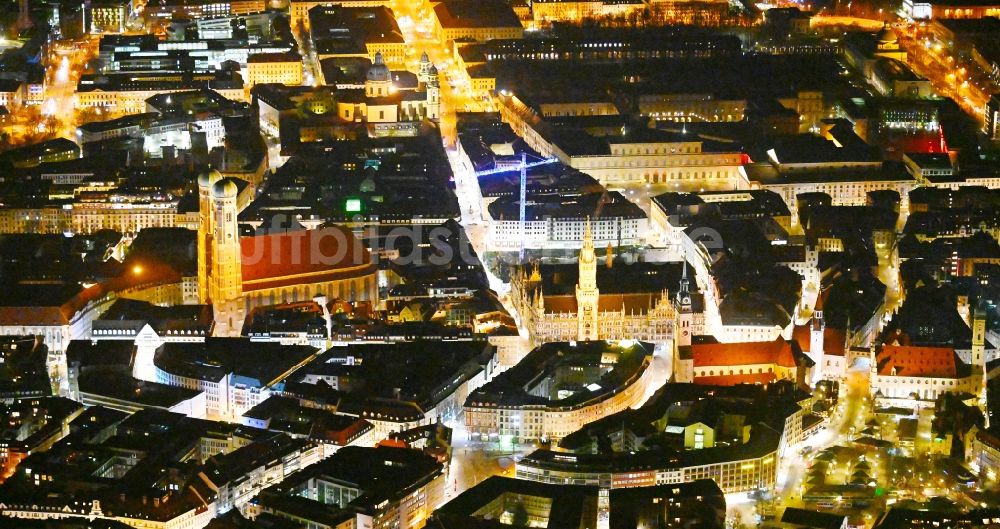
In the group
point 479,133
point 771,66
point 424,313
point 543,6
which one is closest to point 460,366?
point 424,313

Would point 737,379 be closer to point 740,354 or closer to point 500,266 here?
point 740,354

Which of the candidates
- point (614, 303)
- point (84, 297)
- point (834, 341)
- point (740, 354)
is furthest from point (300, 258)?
point (834, 341)

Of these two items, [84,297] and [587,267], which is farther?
[84,297]

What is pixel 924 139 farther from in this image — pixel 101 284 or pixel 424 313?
pixel 101 284

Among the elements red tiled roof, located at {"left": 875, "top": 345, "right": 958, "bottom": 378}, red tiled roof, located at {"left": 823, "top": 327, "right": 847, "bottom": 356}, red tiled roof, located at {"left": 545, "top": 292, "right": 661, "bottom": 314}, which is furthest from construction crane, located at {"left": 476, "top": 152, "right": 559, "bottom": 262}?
red tiled roof, located at {"left": 875, "top": 345, "right": 958, "bottom": 378}

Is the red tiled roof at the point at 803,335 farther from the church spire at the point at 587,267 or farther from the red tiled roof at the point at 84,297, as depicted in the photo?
the red tiled roof at the point at 84,297

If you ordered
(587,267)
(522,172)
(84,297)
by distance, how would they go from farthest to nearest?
(522,172) < (84,297) < (587,267)
